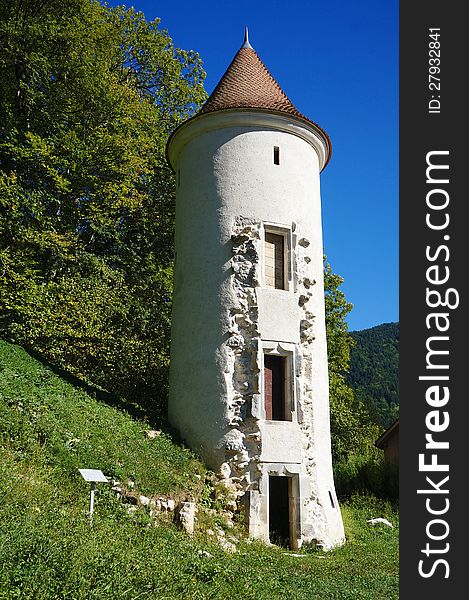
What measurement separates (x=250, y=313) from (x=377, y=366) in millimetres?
75143

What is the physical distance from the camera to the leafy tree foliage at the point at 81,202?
19688 mm

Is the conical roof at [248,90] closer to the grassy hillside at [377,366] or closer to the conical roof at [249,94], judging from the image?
the conical roof at [249,94]

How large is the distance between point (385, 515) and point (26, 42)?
1929 cm

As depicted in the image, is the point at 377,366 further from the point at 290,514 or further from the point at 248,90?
the point at 290,514

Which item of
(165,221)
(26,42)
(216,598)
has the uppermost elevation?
(26,42)

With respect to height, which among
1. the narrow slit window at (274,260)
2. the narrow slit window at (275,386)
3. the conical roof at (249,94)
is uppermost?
the conical roof at (249,94)

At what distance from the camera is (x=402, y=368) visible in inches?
302

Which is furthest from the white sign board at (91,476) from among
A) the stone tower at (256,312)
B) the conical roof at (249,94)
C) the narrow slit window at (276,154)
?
the conical roof at (249,94)

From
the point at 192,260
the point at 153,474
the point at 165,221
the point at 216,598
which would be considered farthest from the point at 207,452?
the point at 165,221

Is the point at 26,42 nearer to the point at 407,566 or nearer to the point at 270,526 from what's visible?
the point at 270,526

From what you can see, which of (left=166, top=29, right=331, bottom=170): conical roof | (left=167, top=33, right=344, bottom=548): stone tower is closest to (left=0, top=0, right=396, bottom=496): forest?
(left=167, top=33, right=344, bottom=548): stone tower

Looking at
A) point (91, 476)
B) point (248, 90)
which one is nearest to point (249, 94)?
point (248, 90)

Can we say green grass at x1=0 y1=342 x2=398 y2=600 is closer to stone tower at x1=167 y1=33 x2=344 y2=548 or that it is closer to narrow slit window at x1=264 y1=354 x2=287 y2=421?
stone tower at x1=167 y1=33 x2=344 y2=548

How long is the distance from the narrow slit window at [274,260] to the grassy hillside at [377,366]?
2298 inches
